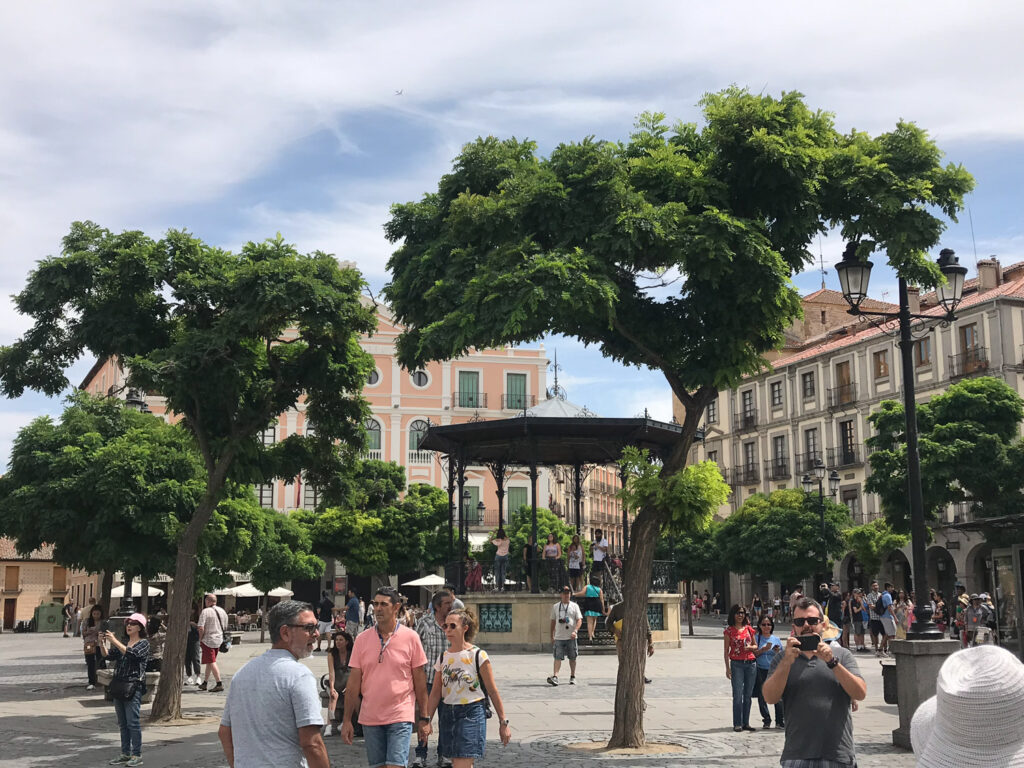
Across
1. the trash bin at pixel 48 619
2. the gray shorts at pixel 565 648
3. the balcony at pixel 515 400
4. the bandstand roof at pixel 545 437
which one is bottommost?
the trash bin at pixel 48 619

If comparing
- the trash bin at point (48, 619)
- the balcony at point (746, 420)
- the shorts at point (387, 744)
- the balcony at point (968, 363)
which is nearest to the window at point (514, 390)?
the balcony at point (746, 420)

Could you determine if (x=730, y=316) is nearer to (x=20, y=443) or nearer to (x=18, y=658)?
(x=20, y=443)

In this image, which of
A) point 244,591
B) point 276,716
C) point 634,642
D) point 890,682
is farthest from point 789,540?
point 276,716

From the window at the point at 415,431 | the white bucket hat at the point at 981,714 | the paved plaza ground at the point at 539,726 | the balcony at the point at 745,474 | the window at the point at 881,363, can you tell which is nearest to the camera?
the white bucket hat at the point at 981,714

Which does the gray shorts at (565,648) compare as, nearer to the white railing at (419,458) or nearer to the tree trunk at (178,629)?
the tree trunk at (178,629)

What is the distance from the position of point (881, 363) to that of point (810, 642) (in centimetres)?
4705

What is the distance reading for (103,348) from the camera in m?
13.7

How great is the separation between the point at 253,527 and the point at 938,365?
32.6m

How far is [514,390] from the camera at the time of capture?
57625mm

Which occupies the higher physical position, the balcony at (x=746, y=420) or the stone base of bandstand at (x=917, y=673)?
the balcony at (x=746, y=420)

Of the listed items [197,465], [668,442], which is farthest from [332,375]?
[668,442]

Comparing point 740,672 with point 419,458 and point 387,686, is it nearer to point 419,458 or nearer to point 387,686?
point 387,686

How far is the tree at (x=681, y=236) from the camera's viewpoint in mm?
10500

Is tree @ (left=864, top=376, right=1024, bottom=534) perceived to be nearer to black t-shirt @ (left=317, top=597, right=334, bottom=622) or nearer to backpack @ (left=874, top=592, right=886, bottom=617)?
backpack @ (left=874, top=592, right=886, bottom=617)
